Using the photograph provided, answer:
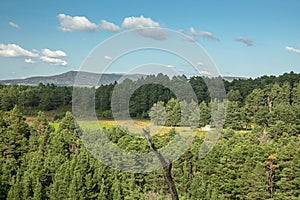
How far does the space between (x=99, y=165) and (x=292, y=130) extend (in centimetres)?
1520

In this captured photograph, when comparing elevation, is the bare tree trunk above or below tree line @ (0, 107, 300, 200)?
above

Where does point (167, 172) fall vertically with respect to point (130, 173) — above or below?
above

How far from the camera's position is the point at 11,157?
18062mm

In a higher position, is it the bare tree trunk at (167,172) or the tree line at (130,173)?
the bare tree trunk at (167,172)

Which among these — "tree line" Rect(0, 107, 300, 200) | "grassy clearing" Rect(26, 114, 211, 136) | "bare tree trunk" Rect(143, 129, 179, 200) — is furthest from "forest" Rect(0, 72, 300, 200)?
"bare tree trunk" Rect(143, 129, 179, 200)

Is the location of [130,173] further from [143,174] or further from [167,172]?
[167,172]

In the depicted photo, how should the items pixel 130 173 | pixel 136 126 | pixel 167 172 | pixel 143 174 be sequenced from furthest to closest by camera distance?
1. pixel 143 174
2. pixel 130 173
3. pixel 136 126
4. pixel 167 172

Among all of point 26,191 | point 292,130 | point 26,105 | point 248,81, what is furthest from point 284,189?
point 26,105

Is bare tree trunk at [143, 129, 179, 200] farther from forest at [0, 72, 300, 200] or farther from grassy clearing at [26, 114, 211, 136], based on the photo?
forest at [0, 72, 300, 200]

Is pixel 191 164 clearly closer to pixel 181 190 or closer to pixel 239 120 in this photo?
pixel 181 190

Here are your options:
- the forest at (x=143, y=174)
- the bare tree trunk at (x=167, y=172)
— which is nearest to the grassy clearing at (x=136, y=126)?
the bare tree trunk at (x=167, y=172)

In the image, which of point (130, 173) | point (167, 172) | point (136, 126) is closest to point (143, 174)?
point (130, 173)

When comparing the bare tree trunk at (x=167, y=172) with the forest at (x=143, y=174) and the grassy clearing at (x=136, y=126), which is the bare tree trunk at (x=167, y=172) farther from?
the forest at (x=143, y=174)

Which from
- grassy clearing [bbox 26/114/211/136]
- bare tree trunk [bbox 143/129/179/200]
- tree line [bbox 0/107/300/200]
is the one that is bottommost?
tree line [bbox 0/107/300/200]
